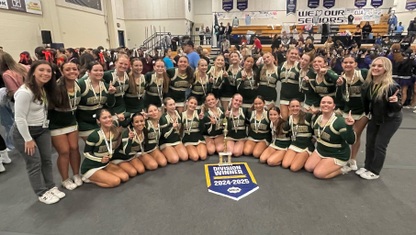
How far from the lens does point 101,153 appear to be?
10.3 feet

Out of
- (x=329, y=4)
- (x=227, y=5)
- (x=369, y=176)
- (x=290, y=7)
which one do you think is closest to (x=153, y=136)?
(x=369, y=176)

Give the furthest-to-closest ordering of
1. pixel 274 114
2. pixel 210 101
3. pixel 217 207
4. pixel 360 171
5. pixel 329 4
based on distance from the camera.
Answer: pixel 329 4 < pixel 210 101 < pixel 274 114 < pixel 360 171 < pixel 217 207

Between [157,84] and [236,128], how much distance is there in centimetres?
142

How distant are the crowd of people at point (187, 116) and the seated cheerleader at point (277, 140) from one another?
0.6 inches

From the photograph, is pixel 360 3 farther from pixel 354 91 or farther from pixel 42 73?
pixel 42 73

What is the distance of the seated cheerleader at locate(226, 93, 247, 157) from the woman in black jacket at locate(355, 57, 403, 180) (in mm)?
1643

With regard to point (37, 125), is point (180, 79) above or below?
above

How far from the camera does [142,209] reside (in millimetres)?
2689

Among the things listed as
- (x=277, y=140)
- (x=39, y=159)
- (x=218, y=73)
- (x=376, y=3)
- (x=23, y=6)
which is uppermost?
(x=376, y=3)

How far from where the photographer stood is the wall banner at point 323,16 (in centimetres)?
1759

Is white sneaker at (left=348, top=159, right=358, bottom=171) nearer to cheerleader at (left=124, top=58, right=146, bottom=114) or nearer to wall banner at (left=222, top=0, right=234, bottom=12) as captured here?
cheerleader at (left=124, top=58, right=146, bottom=114)

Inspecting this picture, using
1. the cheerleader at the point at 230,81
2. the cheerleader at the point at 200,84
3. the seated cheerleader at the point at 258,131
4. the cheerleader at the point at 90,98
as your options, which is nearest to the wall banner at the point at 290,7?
the cheerleader at the point at 230,81

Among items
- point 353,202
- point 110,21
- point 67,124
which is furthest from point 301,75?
point 110,21

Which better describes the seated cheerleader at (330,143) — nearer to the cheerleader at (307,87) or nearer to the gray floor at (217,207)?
the gray floor at (217,207)
